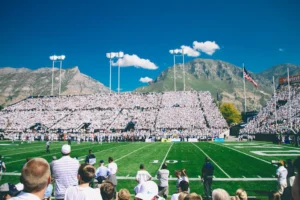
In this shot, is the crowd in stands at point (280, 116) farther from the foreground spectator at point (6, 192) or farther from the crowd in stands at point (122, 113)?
the foreground spectator at point (6, 192)

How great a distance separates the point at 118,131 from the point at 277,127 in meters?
27.9

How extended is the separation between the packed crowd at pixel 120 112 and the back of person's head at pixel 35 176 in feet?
146

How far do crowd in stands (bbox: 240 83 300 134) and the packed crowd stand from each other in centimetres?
630

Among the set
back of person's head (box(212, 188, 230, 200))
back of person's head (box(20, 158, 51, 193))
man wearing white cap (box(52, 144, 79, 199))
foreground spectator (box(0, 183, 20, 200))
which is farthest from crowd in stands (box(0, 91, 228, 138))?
back of person's head (box(20, 158, 51, 193))

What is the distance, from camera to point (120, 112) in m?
55.3

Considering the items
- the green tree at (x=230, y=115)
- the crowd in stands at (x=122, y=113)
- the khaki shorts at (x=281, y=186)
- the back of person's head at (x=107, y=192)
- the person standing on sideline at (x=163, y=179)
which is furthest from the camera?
the green tree at (x=230, y=115)

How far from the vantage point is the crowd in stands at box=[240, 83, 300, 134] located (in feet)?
129

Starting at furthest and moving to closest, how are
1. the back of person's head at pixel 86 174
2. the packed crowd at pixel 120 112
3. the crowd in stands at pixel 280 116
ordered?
1. the packed crowd at pixel 120 112
2. the crowd in stands at pixel 280 116
3. the back of person's head at pixel 86 174

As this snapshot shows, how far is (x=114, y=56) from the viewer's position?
6000cm

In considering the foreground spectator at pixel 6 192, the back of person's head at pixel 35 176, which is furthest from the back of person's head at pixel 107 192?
the back of person's head at pixel 35 176

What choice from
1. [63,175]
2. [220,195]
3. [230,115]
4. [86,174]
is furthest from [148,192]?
[230,115]

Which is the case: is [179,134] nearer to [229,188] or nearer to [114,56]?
[114,56]

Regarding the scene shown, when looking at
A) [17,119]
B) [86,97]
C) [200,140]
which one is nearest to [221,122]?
[200,140]

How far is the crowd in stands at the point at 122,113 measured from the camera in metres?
48.6
